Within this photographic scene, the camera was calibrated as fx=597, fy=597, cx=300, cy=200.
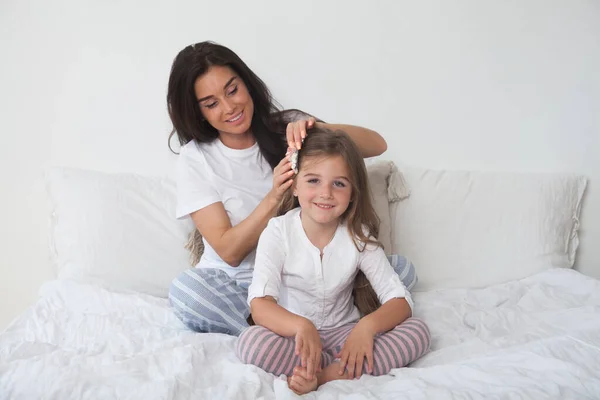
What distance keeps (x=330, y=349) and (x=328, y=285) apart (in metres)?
0.14

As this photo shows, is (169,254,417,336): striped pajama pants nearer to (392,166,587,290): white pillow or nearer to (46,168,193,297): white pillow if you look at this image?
(46,168,193,297): white pillow

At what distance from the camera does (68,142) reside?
1.95 meters

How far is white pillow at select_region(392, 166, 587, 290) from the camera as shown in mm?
1786

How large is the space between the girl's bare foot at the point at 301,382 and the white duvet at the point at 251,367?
4cm

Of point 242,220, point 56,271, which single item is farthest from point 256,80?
point 56,271

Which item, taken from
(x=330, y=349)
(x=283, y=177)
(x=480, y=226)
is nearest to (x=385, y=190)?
(x=480, y=226)

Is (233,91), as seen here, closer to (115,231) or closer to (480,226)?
(115,231)

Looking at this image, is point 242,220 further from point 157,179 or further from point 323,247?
point 157,179

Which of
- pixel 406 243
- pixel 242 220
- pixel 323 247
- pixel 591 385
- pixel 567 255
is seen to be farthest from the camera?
pixel 567 255

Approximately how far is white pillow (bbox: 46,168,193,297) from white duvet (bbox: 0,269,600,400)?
0.28 feet

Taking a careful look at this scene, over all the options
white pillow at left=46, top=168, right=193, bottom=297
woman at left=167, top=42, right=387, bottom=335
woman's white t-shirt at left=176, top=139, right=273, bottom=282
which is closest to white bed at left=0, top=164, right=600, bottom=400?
white pillow at left=46, top=168, right=193, bottom=297

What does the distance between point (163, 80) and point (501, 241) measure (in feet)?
3.89

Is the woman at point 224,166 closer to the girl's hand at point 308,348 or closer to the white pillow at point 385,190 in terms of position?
the white pillow at point 385,190

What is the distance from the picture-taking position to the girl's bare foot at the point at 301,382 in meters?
1.10
